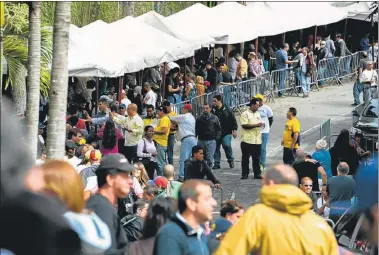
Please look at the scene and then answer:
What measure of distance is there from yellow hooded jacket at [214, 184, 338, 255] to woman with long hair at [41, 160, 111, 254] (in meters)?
0.69

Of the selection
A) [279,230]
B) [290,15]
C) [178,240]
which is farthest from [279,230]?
[290,15]

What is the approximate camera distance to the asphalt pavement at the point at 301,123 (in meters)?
19.4

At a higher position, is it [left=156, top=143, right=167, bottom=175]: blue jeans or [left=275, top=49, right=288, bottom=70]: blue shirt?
[left=275, top=49, right=288, bottom=70]: blue shirt

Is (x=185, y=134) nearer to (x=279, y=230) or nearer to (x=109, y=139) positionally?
(x=109, y=139)

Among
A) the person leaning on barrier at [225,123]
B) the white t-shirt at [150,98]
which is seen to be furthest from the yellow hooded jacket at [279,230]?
the white t-shirt at [150,98]

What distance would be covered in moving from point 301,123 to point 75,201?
967 inches

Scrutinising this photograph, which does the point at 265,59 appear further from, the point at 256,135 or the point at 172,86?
the point at 256,135

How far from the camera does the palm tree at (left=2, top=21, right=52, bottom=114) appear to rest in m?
16.7

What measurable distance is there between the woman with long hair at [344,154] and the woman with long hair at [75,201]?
46.6ft

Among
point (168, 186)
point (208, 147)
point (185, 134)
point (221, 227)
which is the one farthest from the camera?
point (208, 147)

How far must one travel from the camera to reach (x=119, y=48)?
24516 mm

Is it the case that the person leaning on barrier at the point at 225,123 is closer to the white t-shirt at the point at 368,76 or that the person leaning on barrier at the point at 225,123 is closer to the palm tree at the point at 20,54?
the palm tree at the point at 20,54

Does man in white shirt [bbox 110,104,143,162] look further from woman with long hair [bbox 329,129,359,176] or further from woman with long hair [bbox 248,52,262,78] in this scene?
woman with long hair [bbox 248,52,262,78]

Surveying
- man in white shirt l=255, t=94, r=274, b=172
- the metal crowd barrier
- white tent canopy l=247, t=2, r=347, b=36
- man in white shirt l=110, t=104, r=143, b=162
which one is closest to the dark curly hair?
man in white shirt l=110, t=104, r=143, b=162
